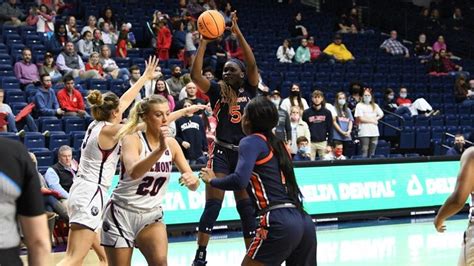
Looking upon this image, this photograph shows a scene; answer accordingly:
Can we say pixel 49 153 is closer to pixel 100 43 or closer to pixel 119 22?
pixel 100 43

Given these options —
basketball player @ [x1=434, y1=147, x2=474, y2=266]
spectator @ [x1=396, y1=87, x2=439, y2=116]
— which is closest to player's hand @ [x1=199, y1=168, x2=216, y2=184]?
basketball player @ [x1=434, y1=147, x2=474, y2=266]

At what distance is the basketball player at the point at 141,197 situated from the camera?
6.52 m

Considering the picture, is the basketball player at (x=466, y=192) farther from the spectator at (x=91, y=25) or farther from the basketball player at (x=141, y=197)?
the spectator at (x=91, y=25)

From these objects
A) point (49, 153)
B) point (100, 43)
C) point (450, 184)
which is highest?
point (100, 43)

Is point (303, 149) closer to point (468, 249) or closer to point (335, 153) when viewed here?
point (335, 153)

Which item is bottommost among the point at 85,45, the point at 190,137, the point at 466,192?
the point at 190,137

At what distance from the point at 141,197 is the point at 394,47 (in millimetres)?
18249

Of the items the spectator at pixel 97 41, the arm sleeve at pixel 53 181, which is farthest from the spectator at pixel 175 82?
the arm sleeve at pixel 53 181

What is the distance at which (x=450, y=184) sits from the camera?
15539 mm

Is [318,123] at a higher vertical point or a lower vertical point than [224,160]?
lower

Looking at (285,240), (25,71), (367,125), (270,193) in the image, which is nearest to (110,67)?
(25,71)

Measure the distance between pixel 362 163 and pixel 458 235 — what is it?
2339 mm

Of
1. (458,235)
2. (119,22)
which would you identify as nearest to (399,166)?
(458,235)

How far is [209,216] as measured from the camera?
818cm
